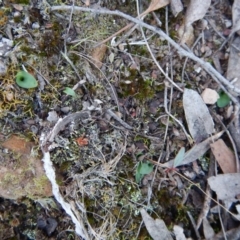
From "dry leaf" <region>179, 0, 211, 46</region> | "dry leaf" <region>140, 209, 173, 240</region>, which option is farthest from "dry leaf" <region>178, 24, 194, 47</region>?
"dry leaf" <region>140, 209, 173, 240</region>

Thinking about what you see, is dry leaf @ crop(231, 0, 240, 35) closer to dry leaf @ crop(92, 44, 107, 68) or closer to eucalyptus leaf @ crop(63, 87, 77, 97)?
dry leaf @ crop(92, 44, 107, 68)

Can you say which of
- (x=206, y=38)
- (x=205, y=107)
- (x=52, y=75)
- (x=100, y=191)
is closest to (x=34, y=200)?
(x=100, y=191)

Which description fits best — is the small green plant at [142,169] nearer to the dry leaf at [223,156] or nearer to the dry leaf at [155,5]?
the dry leaf at [223,156]

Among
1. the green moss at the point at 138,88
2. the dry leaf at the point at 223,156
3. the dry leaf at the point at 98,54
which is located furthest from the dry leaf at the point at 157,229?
the dry leaf at the point at 98,54

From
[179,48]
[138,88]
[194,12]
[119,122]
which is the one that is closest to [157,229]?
[119,122]

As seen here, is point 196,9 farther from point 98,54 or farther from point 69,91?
point 69,91

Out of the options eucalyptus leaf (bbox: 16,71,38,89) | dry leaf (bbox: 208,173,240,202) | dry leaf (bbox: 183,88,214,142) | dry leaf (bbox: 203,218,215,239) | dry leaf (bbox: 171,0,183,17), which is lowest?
dry leaf (bbox: 203,218,215,239)
